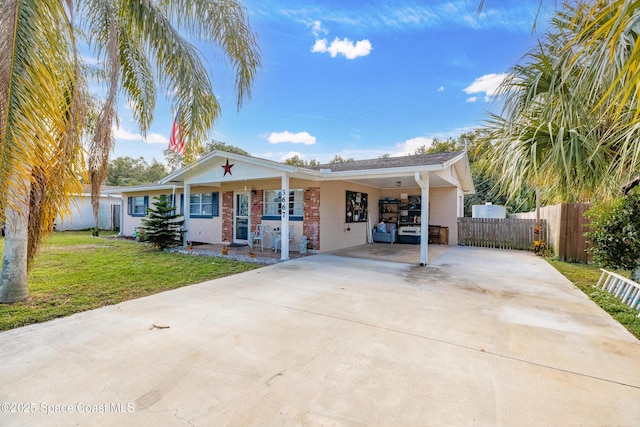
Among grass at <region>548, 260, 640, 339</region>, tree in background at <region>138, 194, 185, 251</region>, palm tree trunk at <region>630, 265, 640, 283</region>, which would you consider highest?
tree in background at <region>138, 194, 185, 251</region>

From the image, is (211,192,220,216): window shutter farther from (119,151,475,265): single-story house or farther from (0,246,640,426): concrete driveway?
(0,246,640,426): concrete driveway

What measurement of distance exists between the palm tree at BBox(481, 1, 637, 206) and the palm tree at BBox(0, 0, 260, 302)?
14.2 ft

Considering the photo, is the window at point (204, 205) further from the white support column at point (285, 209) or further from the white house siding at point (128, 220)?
the white support column at point (285, 209)

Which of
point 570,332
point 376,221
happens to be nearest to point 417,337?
point 570,332

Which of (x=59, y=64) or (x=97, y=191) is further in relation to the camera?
(x=97, y=191)

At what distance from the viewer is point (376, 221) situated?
44.6 ft

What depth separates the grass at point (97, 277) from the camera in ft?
14.0

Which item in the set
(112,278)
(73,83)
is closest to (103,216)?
(112,278)

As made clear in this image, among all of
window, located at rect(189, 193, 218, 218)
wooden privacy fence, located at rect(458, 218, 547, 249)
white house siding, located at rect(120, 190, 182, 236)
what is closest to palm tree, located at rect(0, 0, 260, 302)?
window, located at rect(189, 193, 218, 218)

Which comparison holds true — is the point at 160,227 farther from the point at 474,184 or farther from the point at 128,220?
the point at 474,184

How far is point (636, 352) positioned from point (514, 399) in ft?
6.52

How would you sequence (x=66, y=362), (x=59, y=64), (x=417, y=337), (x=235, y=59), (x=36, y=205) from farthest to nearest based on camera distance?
(x=235, y=59) → (x=36, y=205) → (x=417, y=337) → (x=66, y=362) → (x=59, y=64)

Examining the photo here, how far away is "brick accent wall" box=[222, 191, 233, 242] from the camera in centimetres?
1184

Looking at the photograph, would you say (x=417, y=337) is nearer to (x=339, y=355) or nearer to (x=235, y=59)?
(x=339, y=355)
